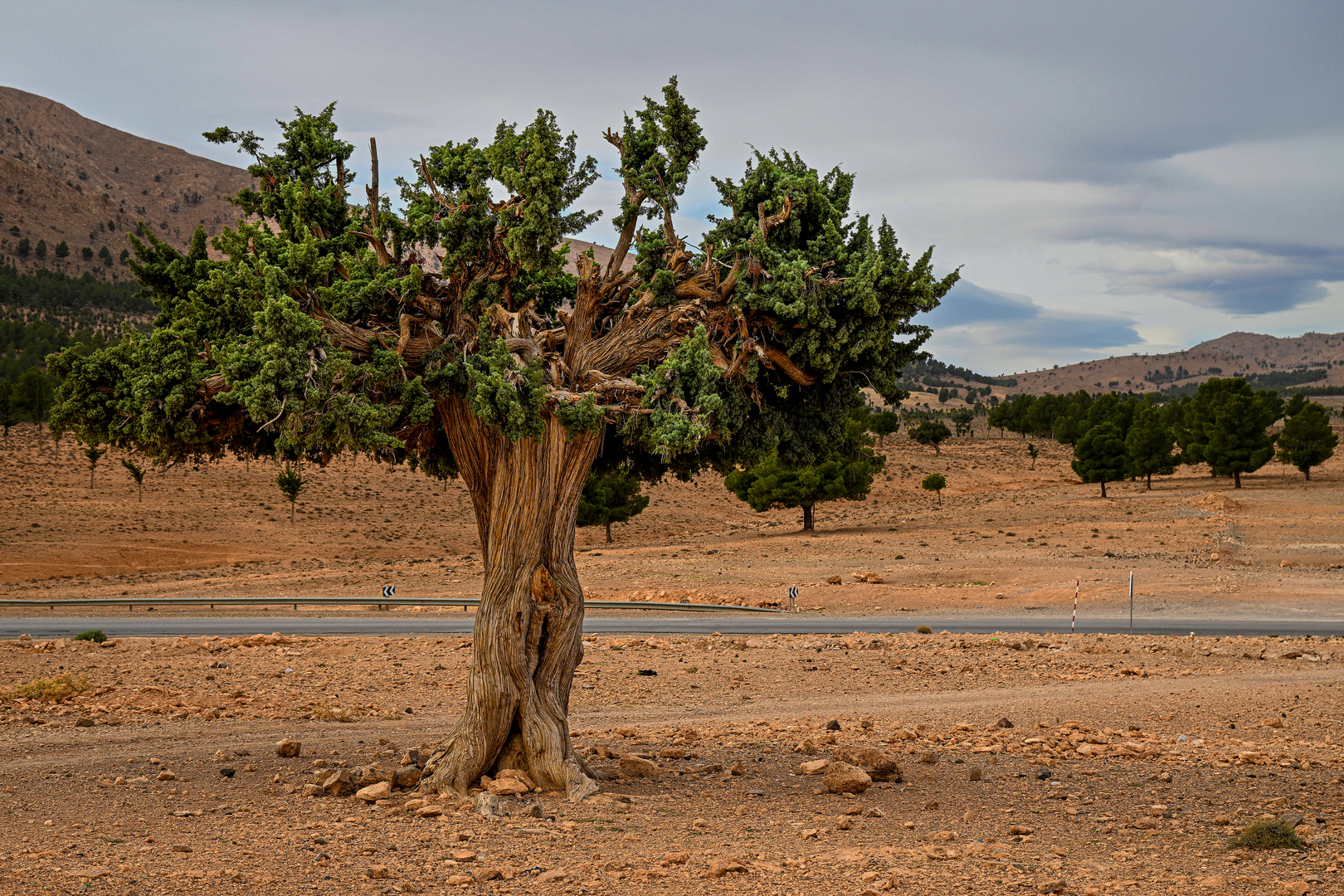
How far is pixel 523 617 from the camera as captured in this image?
10.2 metres

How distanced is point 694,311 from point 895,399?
2996 mm

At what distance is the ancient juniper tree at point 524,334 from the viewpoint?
30.9 ft

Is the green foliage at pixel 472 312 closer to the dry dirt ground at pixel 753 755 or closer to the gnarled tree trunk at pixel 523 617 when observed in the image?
the gnarled tree trunk at pixel 523 617

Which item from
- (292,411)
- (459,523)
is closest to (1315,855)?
(292,411)

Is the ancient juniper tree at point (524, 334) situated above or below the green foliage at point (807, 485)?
above

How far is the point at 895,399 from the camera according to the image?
38.9 feet

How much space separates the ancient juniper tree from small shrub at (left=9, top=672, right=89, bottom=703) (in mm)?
8325

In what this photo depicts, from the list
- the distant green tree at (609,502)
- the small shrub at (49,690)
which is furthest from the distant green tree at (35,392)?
the small shrub at (49,690)

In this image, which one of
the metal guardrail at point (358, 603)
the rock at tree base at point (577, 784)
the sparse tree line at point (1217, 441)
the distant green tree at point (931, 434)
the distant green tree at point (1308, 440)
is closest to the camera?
the rock at tree base at point (577, 784)

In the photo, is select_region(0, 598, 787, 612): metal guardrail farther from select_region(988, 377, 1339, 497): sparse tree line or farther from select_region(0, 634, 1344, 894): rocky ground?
select_region(988, 377, 1339, 497): sparse tree line

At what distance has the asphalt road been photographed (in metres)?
27.7

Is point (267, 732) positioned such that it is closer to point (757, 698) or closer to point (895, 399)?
point (757, 698)

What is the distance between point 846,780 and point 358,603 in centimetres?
2751

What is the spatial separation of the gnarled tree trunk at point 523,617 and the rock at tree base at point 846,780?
287cm
